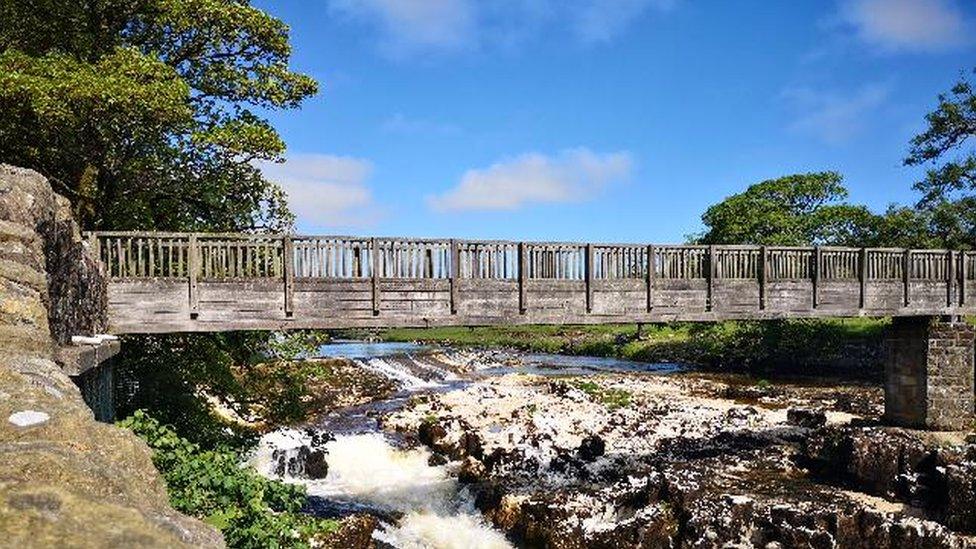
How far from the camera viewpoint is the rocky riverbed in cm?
1914

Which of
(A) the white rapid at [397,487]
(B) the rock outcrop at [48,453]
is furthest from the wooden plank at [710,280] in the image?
(B) the rock outcrop at [48,453]

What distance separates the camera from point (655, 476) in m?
21.9

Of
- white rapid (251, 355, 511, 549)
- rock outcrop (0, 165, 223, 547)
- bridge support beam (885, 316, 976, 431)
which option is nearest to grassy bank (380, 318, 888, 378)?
bridge support beam (885, 316, 976, 431)

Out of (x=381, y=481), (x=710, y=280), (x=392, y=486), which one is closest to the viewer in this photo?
(x=710, y=280)

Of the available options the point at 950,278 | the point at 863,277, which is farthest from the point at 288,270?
the point at 950,278

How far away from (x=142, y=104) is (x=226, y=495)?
9.37m

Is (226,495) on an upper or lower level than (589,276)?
lower

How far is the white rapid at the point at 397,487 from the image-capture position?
20.6 metres

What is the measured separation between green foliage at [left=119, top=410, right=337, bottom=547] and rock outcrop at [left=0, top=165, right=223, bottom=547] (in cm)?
266

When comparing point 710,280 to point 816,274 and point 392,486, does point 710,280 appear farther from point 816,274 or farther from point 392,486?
point 392,486

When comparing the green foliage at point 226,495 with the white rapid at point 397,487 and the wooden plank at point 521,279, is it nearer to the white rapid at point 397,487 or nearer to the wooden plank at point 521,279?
the white rapid at point 397,487

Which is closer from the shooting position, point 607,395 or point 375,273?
point 375,273

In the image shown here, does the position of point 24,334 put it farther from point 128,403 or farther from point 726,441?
point 726,441

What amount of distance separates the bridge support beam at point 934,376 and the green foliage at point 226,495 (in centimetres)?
2567
